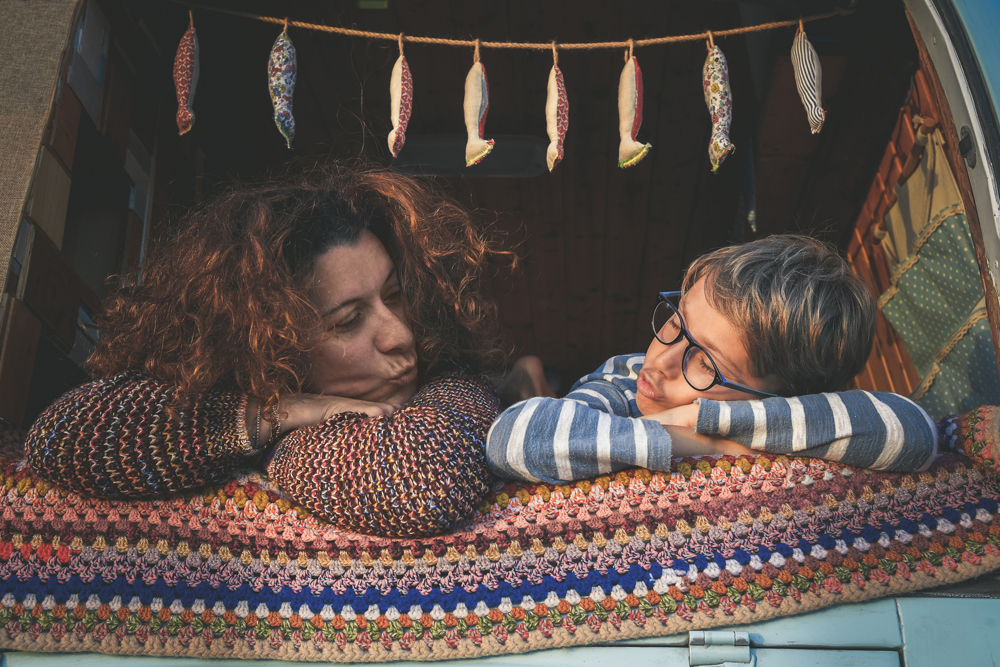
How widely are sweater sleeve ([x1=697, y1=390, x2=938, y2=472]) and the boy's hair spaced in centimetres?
15

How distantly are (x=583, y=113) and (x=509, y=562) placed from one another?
5.45 ft

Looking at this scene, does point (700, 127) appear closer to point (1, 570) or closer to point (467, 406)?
point (467, 406)

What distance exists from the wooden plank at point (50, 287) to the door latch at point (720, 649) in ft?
4.45

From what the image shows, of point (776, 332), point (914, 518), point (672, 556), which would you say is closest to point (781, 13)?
point (776, 332)

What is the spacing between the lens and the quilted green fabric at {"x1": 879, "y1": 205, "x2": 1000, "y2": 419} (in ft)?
5.11

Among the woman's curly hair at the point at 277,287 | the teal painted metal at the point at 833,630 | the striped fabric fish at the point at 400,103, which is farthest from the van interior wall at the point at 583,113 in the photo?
the teal painted metal at the point at 833,630

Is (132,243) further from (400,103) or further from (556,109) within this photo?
(556,109)

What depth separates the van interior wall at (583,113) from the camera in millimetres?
1891

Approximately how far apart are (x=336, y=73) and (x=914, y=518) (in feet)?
6.62

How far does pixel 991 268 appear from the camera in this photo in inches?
40.1

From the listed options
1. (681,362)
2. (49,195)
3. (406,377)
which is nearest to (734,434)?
(681,362)

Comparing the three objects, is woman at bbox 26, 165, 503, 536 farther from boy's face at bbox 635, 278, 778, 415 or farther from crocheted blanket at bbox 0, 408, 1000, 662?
boy's face at bbox 635, 278, 778, 415

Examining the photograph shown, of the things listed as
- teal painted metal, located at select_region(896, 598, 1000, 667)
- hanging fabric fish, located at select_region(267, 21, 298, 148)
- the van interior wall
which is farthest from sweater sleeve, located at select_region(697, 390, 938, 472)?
hanging fabric fish, located at select_region(267, 21, 298, 148)

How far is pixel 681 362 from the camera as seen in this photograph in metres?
1.31
